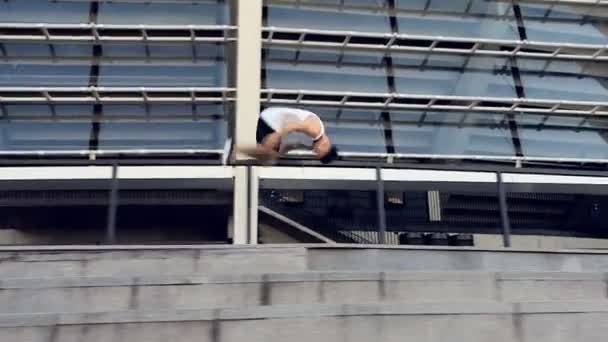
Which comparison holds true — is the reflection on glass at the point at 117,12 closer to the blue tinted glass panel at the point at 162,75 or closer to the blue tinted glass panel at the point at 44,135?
the blue tinted glass panel at the point at 162,75

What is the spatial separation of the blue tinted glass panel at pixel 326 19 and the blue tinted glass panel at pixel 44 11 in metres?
4.50

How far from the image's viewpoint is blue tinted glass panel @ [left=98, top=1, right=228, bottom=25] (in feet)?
53.1

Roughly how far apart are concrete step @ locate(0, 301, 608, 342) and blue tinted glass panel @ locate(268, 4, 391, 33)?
10684 mm

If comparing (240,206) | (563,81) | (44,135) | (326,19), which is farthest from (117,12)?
(563,81)

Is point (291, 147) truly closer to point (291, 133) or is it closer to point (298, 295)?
point (291, 133)

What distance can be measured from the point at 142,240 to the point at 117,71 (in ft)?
13.2

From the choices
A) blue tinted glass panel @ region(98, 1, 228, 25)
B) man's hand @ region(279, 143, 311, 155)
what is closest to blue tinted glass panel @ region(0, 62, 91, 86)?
blue tinted glass panel @ region(98, 1, 228, 25)

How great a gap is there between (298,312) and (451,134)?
10447mm

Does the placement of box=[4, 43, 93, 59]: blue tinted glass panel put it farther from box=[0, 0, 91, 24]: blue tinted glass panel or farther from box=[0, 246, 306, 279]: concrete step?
box=[0, 246, 306, 279]: concrete step

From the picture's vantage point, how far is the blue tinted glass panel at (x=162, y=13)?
637 inches

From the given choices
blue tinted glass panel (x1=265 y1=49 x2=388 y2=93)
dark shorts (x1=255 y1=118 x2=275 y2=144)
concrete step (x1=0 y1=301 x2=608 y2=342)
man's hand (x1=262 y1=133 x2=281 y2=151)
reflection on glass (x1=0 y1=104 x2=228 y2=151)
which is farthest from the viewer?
blue tinted glass panel (x1=265 y1=49 x2=388 y2=93)

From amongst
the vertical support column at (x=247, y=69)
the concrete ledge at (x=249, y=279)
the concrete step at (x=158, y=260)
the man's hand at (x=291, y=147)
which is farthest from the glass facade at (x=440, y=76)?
the concrete ledge at (x=249, y=279)

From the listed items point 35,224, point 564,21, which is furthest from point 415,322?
point 564,21

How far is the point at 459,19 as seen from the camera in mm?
17391
